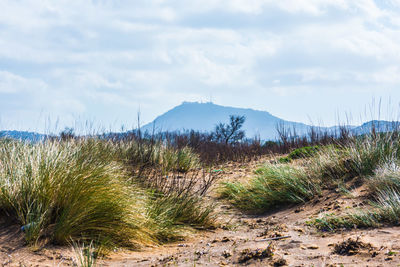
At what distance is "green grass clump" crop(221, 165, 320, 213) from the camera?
5922 millimetres

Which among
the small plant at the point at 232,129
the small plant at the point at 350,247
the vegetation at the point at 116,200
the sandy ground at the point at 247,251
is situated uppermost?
the small plant at the point at 232,129

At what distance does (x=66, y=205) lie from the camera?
3666 mm

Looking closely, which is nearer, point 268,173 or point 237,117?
point 268,173

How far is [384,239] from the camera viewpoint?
353 cm

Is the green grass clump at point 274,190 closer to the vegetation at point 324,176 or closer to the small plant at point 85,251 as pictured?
the vegetation at point 324,176

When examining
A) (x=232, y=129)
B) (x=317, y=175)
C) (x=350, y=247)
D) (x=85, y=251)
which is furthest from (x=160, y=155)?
(x=232, y=129)

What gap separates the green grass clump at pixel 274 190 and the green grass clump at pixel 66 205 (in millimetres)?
2720

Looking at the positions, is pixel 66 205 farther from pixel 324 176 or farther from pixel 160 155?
pixel 160 155

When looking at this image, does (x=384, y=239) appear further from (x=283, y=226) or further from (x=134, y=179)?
(x=134, y=179)

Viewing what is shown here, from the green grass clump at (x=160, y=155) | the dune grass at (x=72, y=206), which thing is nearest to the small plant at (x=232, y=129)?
the green grass clump at (x=160, y=155)

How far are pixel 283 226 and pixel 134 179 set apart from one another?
2.29 m

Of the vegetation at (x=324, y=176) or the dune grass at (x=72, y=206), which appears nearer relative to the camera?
the dune grass at (x=72, y=206)

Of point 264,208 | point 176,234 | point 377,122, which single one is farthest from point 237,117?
point 176,234

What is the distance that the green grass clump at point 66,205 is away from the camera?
11.6 feet
